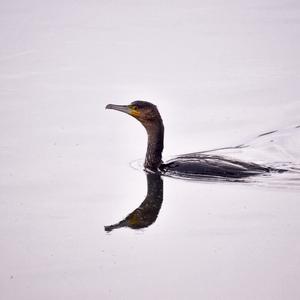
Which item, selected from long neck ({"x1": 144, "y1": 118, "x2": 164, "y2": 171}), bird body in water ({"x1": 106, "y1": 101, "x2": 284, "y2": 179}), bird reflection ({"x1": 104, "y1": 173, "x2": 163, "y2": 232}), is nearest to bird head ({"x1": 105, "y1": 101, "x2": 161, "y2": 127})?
bird body in water ({"x1": 106, "y1": 101, "x2": 284, "y2": 179})

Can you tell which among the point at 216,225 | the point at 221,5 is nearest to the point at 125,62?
the point at 221,5

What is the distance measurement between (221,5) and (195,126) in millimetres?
9465

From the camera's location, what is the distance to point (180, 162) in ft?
40.8

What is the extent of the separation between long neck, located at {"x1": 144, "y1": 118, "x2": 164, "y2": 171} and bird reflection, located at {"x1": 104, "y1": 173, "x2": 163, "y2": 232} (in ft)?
0.79

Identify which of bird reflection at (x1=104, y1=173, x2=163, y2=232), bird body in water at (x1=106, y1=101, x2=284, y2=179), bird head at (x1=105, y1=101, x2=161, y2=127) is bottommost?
bird reflection at (x1=104, y1=173, x2=163, y2=232)

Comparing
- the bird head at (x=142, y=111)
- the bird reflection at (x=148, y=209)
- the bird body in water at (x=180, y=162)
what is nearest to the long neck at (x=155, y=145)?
the bird body in water at (x=180, y=162)

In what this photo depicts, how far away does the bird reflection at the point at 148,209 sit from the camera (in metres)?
10.5

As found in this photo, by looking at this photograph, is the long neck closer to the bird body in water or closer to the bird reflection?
the bird body in water

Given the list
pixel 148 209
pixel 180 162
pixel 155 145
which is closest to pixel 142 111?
pixel 155 145

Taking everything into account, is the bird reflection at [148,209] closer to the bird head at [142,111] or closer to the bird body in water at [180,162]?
the bird body in water at [180,162]

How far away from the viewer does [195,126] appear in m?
14.4

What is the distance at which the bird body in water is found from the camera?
12.2 m

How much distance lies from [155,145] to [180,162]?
572mm

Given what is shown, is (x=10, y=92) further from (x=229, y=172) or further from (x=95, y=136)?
(x=229, y=172)
